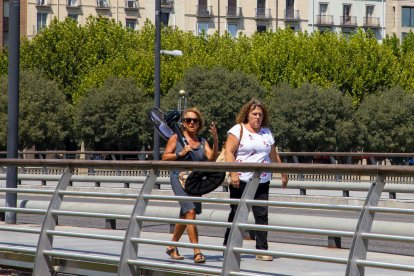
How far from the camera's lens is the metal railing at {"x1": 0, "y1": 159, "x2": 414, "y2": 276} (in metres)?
9.04

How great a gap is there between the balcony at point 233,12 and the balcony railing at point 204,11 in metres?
1.63

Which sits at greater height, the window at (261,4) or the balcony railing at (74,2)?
the window at (261,4)

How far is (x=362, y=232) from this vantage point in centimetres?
904

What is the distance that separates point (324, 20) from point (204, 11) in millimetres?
12643

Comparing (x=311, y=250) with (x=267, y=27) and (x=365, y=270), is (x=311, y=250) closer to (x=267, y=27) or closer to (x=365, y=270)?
(x=365, y=270)

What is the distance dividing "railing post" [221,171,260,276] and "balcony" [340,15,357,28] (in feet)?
377

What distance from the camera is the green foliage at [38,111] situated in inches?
3260

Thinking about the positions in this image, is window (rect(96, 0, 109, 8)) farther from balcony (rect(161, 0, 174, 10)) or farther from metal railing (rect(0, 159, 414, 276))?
metal railing (rect(0, 159, 414, 276))

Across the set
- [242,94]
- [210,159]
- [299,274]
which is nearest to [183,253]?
[210,159]

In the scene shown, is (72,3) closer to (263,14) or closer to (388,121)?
(263,14)

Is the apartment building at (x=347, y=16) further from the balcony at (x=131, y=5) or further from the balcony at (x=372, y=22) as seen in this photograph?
the balcony at (x=131, y=5)

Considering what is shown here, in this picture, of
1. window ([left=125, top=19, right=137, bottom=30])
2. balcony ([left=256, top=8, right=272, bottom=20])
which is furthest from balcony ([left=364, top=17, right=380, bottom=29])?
window ([left=125, top=19, right=137, bottom=30])

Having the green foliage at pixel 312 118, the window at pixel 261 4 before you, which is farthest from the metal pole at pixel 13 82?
the window at pixel 261 4

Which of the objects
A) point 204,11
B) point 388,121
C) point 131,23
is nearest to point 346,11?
point 204,11
